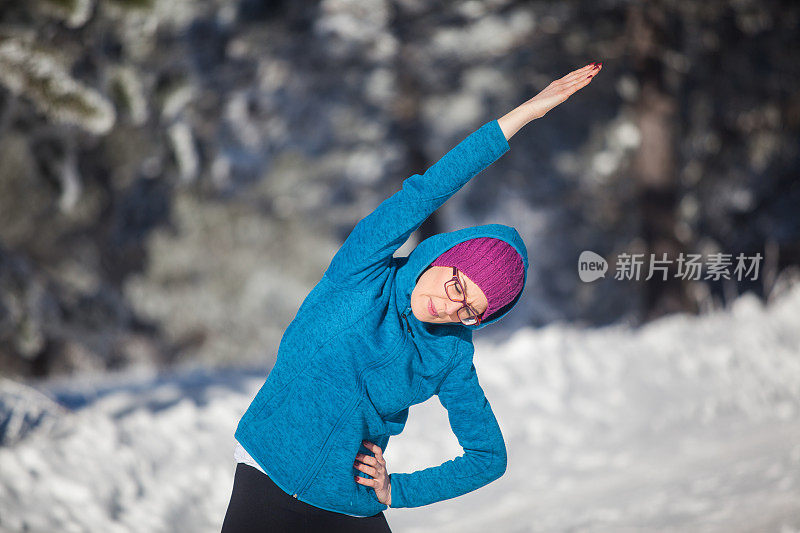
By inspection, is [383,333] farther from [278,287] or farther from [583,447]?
[278,287]

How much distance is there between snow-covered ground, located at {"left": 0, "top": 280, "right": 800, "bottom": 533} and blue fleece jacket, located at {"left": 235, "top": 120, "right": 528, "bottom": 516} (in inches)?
81.8

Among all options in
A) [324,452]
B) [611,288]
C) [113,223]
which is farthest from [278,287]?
[324,452]

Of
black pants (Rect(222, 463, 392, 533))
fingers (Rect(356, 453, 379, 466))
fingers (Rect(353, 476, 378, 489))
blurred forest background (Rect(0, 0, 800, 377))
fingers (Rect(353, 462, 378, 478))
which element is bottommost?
black pants (Rect(222, 463, 392, 533))

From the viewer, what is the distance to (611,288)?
10742 mm

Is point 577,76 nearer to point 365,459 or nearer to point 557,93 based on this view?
point 557,93

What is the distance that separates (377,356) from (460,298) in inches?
9.3

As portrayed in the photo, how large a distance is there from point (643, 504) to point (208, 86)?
6.47m

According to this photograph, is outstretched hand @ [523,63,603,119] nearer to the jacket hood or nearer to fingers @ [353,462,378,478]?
the jacket hood

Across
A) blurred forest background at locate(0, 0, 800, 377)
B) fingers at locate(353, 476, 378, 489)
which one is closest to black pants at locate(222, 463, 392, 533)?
fingers at locate(353, 476, 378, 489)

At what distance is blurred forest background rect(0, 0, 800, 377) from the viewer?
7438 millimetres

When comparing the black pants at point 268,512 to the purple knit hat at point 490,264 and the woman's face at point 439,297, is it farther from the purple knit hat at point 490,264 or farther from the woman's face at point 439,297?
the purple knit hat at point 490,264

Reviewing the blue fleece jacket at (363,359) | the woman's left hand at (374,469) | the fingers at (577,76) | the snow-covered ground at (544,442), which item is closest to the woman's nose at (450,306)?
the blue fleece jacket at (363,359)

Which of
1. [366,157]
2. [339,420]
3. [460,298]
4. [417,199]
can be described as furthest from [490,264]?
[366,157]

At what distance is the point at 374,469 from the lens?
1650mm
